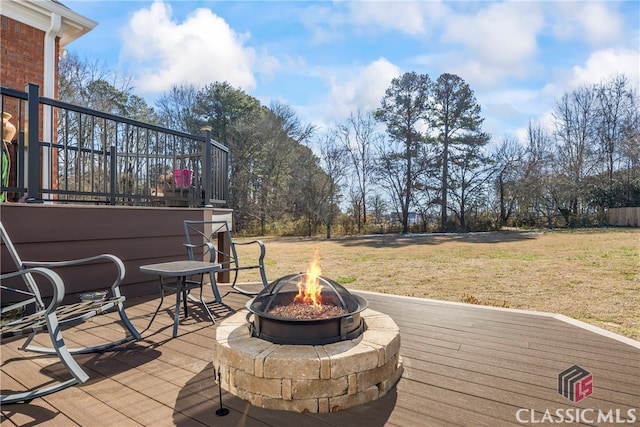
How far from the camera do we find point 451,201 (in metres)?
18.5

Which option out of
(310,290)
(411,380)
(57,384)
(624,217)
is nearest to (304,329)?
(310,290)

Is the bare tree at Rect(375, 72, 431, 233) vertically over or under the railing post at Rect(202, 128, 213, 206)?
over

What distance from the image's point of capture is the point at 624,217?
16.6 metres

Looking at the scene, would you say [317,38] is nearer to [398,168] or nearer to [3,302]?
[3,302]

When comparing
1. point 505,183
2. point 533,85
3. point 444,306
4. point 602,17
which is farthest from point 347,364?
point 505,183

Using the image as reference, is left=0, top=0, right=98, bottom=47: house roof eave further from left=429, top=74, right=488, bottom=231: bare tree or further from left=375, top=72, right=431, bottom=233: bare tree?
left=429, top=74, right=488, bottom=231: bare tree

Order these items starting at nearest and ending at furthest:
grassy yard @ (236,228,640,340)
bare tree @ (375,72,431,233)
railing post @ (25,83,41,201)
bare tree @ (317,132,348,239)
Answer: railing post @ (25,83,41,201)
grassy yard @ (236,228,640,340)
bare tree @ (317,132,348,239)
bare tree @ (375,72,431,233)

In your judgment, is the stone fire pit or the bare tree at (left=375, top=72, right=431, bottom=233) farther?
the bare tree at (left=375, top=72, right=431, bottom=233)

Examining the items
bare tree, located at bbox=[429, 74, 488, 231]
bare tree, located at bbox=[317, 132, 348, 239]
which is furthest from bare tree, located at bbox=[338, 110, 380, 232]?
bare tree, located at bbox=[429, 74, 488, 231]

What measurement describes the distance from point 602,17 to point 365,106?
49.0 ft

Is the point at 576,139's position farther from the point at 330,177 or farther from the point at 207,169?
the point at 207,169

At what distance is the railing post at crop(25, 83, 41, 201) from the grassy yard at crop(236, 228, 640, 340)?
2.71 meters

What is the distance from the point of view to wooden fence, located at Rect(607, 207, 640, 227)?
1625 cm

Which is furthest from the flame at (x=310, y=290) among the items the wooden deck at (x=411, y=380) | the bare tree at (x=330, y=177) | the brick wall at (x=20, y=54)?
the bare tree at (x=330, y=177)
